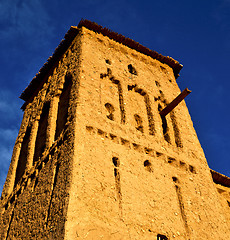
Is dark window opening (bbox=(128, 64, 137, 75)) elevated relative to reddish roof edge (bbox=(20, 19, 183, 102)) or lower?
lower

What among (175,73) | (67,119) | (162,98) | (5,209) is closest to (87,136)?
(67,119)

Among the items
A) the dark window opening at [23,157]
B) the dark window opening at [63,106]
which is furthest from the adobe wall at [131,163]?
the dark window opening at [23,157]

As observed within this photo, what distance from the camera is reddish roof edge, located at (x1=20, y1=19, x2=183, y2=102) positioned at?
14.4 meters

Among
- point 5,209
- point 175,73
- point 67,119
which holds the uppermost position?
point 175,73

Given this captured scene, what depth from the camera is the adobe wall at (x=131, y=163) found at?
27.5ft

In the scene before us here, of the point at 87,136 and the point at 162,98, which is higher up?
the point at 162,98

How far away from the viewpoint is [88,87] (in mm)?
11352

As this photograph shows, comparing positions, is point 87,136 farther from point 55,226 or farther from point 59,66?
point 59,66

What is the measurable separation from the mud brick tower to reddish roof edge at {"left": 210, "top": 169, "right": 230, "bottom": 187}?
6cm

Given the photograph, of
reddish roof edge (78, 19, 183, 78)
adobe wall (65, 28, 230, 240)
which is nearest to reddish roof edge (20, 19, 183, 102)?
reddish roof edge (78, 19, 183, 78)

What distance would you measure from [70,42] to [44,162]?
225 inches

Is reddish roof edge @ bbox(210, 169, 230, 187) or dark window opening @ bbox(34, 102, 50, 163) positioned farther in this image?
reddish roof edge @ bbox(210, 169, 230, 187)

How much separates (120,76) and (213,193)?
15.8ft

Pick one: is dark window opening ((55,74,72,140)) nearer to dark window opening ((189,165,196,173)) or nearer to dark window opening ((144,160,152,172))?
dark window opening ((144,160,152,172))
